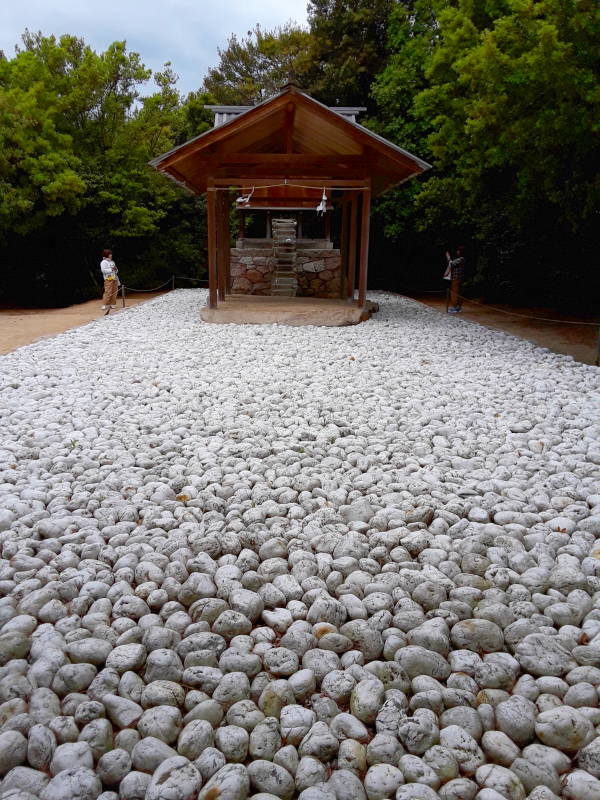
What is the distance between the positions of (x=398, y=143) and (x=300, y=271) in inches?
221

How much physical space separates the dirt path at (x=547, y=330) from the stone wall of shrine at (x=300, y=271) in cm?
285

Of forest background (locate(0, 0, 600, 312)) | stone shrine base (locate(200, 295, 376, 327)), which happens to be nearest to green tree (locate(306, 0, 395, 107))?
forest background (locate(0, 0, 600, 312))

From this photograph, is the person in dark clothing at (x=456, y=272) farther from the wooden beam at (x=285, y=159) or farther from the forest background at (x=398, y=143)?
the wooden beam at (x=285, y=159)

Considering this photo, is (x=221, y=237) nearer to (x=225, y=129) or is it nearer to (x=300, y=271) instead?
(x=300, y=271)

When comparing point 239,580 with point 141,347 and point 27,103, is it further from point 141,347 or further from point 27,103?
point 27,103

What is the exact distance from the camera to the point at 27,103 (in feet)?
50.6

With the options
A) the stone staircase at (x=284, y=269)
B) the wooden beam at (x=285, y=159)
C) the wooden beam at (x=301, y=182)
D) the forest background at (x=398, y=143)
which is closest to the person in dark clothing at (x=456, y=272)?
the forest background at (x=398, y=143)

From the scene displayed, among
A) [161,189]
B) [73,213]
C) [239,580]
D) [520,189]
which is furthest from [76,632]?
[161,189]

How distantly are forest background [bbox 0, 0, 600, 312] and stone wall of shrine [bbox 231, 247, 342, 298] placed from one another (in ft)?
8.74

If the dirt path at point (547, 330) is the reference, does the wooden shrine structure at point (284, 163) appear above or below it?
above

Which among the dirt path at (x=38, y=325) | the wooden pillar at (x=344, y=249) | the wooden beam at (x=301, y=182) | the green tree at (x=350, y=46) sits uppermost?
the green tree at (x=350, y=46)

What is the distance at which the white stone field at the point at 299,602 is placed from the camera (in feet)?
5.29

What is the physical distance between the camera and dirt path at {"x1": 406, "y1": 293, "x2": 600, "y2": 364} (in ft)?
27.9

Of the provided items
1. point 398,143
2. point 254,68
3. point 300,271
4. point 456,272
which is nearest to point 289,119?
point 300,271
